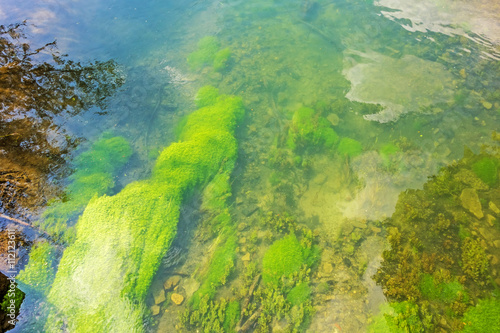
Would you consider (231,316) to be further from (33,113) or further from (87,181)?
(33,113)

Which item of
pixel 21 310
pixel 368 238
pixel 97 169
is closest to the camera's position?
pixel 21 310

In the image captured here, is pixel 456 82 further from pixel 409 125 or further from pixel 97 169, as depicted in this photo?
pixel 97 169

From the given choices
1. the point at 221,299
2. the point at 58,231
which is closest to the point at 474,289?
the point at 221,299

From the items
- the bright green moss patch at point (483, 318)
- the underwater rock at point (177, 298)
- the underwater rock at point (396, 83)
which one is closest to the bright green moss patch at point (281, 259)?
the underwater rock at point (177, 298)

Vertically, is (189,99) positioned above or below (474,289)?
above

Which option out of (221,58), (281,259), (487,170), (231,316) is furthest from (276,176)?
(487,170)

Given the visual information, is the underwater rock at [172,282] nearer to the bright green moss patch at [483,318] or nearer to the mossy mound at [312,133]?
the mossy mound at [312,133]

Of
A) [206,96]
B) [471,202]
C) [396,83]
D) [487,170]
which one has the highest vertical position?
[206,96]
